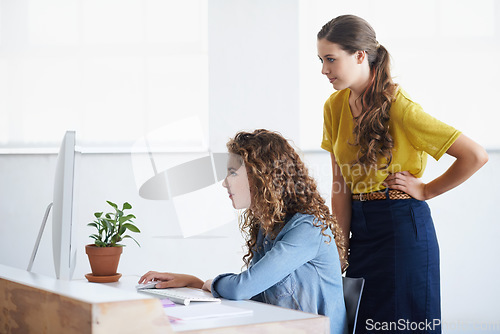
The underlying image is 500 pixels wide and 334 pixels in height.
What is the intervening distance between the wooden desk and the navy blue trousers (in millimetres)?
719

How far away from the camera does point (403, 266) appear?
1.92 m

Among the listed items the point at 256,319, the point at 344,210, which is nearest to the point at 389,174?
the point at 344,210

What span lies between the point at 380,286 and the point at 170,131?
198 centimetres

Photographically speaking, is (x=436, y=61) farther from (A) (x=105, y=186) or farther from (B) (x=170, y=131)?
(A) (x=105, y=186)

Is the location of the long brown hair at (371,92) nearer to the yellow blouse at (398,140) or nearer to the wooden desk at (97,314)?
the yellow blouse at (398,140)

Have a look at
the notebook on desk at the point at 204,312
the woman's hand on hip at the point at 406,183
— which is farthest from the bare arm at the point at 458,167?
the notebook on desk at the point at 204,312

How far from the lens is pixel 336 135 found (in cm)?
213

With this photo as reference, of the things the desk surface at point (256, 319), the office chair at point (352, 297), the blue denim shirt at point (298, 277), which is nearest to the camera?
the desk surface at point (256, 319)

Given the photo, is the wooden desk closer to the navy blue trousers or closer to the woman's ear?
the navy blue trousers

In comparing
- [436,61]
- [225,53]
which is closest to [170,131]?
[225,53]

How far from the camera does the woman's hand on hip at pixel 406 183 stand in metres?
1.92

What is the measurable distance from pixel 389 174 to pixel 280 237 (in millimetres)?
505

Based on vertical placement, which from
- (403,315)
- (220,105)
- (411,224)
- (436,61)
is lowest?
(403,315)

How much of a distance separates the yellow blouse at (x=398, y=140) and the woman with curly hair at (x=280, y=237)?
0.89 ft
